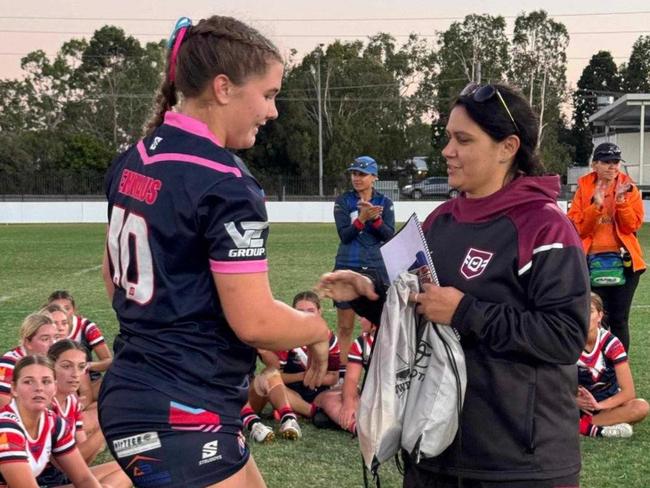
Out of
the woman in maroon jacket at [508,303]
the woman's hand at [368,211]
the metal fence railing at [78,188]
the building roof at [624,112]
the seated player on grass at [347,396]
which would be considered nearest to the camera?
the woman in maroon jacket at [508,303]

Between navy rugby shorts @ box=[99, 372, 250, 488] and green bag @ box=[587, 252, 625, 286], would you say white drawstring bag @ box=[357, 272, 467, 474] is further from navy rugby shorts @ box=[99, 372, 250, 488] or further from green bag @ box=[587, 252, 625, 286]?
green bag @ box=[587, 252, 625, 286]

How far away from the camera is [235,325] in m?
2.20

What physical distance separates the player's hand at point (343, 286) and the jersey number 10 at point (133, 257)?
70cm

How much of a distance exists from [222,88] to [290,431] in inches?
166

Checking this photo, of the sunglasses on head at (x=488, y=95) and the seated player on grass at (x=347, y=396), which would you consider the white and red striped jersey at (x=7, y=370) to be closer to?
the seated player on grass at (x=347, y=396)

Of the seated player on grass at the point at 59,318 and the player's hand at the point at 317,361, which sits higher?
the player's hand at the point at 317,361

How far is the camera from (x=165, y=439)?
2.26 m

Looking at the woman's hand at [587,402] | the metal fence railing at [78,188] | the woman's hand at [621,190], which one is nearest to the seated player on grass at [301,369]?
the woman's hand at [587,402]

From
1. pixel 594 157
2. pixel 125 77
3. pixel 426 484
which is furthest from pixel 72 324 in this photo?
pixel 125 77

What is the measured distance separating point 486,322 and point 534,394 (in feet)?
0.85

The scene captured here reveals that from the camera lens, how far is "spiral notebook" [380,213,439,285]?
270 centimetres

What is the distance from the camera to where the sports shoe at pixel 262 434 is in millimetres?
6012

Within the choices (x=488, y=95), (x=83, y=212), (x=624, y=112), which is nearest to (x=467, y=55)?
(x=624, y=112)

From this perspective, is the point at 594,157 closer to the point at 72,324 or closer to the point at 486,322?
the point at 72,324
